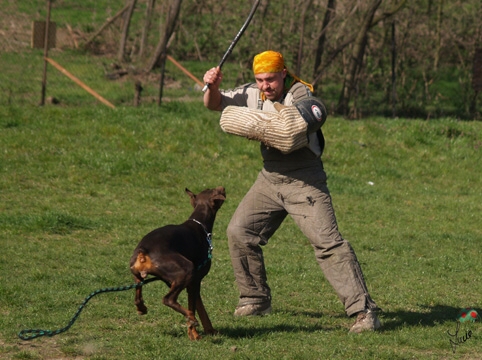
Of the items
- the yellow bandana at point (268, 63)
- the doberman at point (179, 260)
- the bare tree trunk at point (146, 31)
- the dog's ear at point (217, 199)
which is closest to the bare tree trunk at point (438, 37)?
the bare tree trunk at point (146, 31)

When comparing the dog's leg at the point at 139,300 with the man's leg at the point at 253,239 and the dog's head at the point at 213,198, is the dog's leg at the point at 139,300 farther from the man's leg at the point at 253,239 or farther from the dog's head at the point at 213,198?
the man's leg at the point at 253,239

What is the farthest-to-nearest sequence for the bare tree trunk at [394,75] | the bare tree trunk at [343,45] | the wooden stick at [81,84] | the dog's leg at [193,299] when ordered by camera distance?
1. the bare tree trunk at [394,75]
2. the bare tree trunk at [343,45]
3. the wooden stick at [81,84]
4. the dog's leg at [193,299]

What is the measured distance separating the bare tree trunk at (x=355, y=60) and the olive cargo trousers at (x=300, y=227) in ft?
32.4

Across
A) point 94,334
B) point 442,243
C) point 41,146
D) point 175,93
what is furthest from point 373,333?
point 175,93

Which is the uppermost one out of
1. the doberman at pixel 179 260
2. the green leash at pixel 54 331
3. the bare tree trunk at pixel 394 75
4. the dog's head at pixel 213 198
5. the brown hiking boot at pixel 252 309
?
the bare tree trunk at pixel 394 75

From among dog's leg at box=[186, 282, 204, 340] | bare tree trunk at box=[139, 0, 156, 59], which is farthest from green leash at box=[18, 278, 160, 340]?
bare tree trunk at box=[139, 0, 156, 59]

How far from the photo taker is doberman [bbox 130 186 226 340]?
5.66m

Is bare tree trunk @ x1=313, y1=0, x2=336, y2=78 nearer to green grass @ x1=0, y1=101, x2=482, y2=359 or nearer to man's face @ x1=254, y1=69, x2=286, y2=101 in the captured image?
green grass @ x1=0, y1=101, x2=482, y2=359

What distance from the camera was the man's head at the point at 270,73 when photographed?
20.9 feet

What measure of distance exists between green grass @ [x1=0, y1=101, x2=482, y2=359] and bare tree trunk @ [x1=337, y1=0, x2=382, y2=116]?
1.15 meters

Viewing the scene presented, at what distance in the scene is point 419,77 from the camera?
60.0ft

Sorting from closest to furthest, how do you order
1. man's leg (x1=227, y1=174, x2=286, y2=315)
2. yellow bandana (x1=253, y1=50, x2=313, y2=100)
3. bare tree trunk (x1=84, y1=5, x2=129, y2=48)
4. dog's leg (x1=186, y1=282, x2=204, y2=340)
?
1. dog's leg (x1=186, y1=282, x2=204, y2=340)
2. yellow bandana (x1=253, y1=50, x2=313, y2=100)
3. man's leg (x1=227, y1=174, x2=286, y2=315)
4. bare tree trunk (x1=84, y1=5, x2=129, y2=48)

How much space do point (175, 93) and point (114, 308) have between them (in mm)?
10345

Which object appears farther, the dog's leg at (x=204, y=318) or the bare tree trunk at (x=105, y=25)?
the bare tree trunk at (x=105, y=25)
